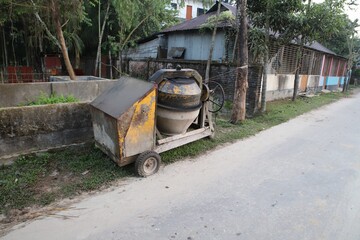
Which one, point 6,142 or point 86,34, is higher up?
point 86,34

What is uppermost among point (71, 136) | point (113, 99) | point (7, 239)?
point (113, 99)

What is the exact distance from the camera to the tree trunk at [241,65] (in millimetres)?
7033

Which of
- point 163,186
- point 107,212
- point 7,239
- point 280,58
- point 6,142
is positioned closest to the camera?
point 7,239

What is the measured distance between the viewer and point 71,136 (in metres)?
4.86

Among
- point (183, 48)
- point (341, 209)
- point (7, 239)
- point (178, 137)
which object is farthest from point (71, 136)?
point (183, 48)

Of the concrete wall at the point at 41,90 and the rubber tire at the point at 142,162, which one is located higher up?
the concrete wall at the point at 41,90

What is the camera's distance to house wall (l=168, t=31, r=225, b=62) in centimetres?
1127

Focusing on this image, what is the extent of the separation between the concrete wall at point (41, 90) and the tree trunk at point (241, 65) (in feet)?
13.3

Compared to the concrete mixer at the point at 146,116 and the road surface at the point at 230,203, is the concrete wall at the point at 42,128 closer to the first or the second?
the concrete mixer at the point at 146,116

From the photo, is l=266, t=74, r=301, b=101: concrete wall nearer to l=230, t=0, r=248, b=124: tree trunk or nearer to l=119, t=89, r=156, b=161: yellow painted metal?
l=230, t=0, r=248, b=124: tree trunk

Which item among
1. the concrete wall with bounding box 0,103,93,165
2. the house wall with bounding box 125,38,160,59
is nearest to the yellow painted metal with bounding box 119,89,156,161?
the concrete wall with bounding box 0,103,93,165

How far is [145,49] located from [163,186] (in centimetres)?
1289

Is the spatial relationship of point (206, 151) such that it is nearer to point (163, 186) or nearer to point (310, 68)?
point (163, 186)

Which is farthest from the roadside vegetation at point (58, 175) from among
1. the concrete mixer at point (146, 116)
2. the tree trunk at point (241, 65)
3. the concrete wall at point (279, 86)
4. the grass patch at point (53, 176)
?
the concrete wall at point (279, 86)
